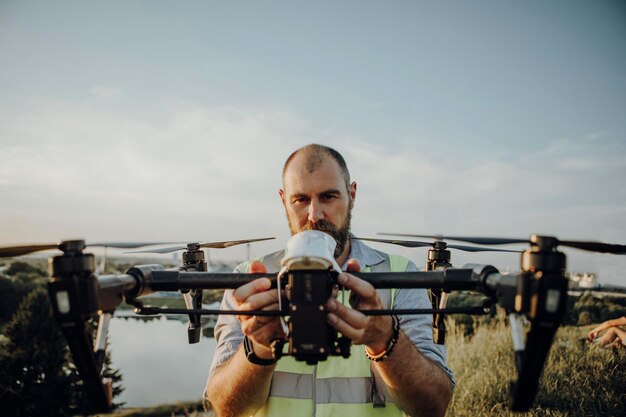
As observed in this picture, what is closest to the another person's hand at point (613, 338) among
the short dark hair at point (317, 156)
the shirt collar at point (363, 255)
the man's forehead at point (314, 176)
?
the shirt collar at point (363, 255)

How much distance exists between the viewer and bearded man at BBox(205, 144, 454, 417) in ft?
6.72

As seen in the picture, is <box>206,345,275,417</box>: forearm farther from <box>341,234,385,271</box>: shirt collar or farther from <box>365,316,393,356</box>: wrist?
<box>341,234,385,271</box>: shirt collar

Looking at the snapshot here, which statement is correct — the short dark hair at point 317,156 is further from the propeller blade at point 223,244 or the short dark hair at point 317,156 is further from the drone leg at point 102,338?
the drone leg at point 102,338

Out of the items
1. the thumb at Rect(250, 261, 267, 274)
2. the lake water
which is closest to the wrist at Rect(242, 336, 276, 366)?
the thumb at Rect(250, 261, 267, 274)

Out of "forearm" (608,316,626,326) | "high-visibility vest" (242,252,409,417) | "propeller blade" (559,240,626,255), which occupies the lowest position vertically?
"forearm" (608,316,626,326)

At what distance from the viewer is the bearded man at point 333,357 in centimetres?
205

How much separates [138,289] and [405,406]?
2.27 meters

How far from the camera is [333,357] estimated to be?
11.4 feet

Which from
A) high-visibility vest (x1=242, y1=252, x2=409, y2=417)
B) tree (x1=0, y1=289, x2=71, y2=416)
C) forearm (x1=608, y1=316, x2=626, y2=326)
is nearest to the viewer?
high-visibility vest (x1=242, y1=252, x2=409, y2=417)

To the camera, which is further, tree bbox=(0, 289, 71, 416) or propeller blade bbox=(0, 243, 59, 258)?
tree bbox=(0, 289, 71, 416)

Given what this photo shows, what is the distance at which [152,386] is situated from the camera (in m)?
71.1

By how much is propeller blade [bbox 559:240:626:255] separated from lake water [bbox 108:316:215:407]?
59.3 metres

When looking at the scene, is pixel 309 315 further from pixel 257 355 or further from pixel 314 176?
pixel 314 176

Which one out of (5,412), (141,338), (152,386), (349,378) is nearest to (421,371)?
(349,378)
